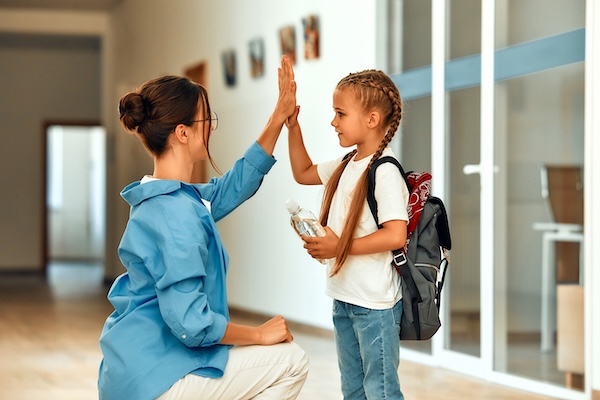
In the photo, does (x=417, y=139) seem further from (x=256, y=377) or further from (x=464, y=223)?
(x=256, y=377)

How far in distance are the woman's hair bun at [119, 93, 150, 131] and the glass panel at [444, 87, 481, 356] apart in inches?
115

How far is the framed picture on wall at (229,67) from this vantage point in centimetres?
759

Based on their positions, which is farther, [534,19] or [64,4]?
[64,4]

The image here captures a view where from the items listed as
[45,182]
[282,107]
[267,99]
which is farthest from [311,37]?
[45,182]

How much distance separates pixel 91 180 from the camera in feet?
55.1

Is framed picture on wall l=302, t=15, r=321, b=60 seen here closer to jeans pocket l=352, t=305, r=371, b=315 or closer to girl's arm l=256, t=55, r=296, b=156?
girl's arm l=256, t=55, r=296, b=156

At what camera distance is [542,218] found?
4.21 metres

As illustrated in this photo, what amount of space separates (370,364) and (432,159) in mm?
2935

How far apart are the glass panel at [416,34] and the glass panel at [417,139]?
0.23m

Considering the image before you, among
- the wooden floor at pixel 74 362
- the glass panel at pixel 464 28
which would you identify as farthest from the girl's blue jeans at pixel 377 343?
the glass panel at pixel 464 28

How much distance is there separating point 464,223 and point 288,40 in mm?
2395

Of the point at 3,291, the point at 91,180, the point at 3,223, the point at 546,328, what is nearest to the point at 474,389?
the point at 546,328

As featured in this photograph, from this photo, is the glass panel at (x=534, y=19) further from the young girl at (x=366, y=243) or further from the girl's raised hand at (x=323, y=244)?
the girl's raised hand at (x=323, y=244)

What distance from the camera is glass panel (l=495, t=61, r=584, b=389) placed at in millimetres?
3957
